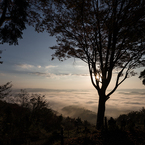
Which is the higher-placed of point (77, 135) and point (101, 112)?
point (101, 112)

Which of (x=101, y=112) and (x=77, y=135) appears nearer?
(x=101, y=112)

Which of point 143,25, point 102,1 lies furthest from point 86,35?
point 143,25

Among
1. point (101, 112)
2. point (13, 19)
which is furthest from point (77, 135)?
point (13, 19)

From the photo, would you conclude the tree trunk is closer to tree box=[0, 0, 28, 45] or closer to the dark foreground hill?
the dark foreground hill

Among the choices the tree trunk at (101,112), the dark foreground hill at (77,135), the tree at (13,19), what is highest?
the tree at (13,19)

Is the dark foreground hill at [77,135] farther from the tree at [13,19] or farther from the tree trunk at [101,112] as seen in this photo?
the tree at [13,19]

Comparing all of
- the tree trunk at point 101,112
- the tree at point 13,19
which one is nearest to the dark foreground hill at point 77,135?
the tree trunk at point 101,112

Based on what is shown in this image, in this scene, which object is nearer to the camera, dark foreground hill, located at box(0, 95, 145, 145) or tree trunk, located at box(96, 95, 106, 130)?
dark foreground hill, located at box(0, 95, 145, 145)

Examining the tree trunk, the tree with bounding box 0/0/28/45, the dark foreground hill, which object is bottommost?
the dark foreground hill

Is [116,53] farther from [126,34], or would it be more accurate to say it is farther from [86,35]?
[86,35]

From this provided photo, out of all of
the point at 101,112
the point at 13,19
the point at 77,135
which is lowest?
the point at 77,135

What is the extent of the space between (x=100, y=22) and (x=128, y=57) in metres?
4.16

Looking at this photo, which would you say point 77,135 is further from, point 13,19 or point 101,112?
point 13,19

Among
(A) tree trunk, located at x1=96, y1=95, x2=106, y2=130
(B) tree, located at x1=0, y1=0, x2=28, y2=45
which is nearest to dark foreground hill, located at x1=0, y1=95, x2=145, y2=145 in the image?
(A) tree trunk, located at x1=96, y1=95, x2=106, y2=130
